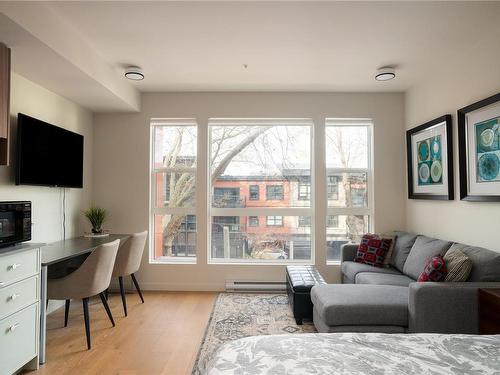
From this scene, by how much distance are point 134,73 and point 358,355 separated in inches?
131

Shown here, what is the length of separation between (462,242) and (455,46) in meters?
1.80

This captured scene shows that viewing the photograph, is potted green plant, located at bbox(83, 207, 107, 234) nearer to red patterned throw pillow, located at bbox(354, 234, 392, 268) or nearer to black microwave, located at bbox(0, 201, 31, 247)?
black microwave, located at bbox(0, 201, 31, 247)

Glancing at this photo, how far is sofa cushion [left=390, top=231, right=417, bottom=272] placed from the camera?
3.48 metres

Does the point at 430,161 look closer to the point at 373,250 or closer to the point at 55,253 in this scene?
the point at 373,250

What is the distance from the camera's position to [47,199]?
3342 mm

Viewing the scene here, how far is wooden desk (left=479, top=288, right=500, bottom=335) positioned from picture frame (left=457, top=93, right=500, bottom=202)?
838 millimetres

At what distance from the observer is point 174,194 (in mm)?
4320

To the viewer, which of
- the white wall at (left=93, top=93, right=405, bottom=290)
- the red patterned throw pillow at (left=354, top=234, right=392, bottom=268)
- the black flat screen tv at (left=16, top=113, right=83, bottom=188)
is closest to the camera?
the black flat screen tv at (left=16, top=113, right=83, bottom=188)

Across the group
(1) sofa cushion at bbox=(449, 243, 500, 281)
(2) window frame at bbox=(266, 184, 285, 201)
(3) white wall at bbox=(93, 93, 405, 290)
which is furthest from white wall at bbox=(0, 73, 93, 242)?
(1) sofa cushion at bbox=(449, 243, 500, 281)

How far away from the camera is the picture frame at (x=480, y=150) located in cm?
261

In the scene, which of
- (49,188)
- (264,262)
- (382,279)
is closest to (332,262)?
(264,262)

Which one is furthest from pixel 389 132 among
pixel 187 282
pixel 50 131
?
pixel 50 131

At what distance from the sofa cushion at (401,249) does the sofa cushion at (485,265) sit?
3.08 ft

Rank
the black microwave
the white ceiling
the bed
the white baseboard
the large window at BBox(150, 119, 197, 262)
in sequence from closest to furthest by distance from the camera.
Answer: the bed < the black microwave < the white ceiling < the white baseboard < the large window at BBox(150, 119, 197, 262)
